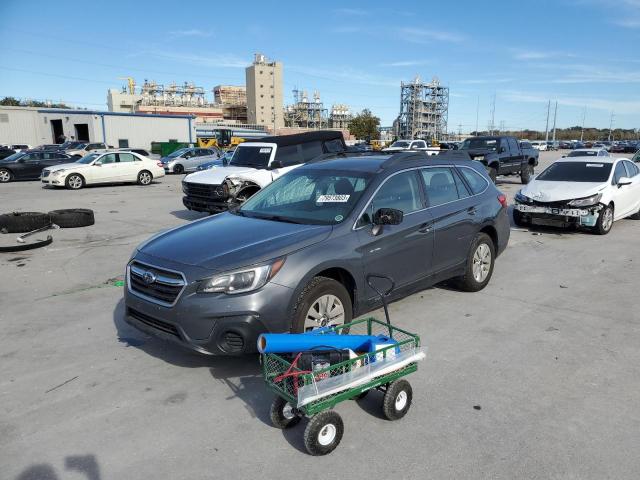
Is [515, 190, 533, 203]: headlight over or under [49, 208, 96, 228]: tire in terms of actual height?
over

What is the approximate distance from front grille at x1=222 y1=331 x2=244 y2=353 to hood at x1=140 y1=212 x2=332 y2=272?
500mm

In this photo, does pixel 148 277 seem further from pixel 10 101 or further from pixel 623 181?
pixel 10 101

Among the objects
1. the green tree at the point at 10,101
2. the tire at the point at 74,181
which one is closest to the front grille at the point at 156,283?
the tire at the point at 74,181

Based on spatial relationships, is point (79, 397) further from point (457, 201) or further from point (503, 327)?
point (457, 201)

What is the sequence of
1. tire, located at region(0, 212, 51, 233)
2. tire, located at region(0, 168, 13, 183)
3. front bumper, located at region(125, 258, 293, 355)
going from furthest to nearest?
tire, located at region(0, 168, 13, 183) → tire, located at region(0, 212, 51, 233) → front bumper, located at region(125, 258, 293, 355)

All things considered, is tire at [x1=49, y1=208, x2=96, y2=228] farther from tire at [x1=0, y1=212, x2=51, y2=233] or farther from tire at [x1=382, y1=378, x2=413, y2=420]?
tire at [x1=382, y1=378, x2=413, y2=420]

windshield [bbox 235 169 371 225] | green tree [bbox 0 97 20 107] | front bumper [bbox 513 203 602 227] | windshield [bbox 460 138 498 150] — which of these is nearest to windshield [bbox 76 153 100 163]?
windshield [bbox 460 138 498 150]

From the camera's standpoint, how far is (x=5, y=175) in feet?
76.2

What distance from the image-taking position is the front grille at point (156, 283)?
3.79 metres

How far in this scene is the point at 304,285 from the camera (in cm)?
390

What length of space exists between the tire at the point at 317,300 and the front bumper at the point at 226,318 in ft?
0.35

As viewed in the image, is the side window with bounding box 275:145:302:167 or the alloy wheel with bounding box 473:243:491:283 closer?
the alloy wheel with bounding box 473:243:491:283

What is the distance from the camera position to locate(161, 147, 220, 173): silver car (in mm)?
29547

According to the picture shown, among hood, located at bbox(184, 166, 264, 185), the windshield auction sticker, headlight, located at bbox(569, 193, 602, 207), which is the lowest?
headlight, located at bbox(569, 193, 602, 207)
